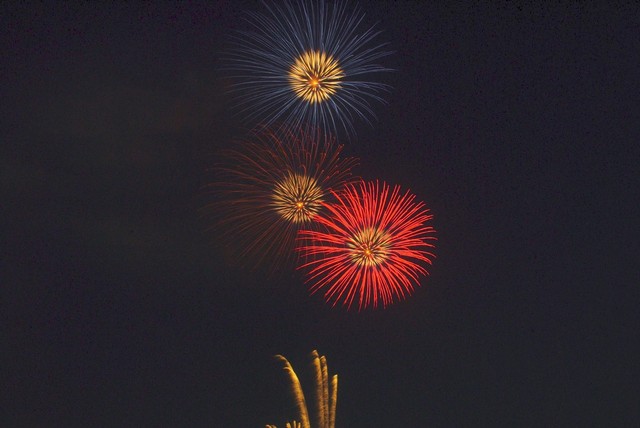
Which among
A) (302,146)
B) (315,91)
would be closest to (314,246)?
(302,146)

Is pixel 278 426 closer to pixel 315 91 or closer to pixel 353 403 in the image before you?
pixel 353 403

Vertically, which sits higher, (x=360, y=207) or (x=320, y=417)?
(x=360, y=207)

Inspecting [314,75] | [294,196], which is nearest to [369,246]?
[294,196]

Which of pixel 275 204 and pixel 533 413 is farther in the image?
pixel 533 413

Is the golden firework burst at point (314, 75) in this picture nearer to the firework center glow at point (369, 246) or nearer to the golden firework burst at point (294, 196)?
the golden firework burst at point (294, 196)

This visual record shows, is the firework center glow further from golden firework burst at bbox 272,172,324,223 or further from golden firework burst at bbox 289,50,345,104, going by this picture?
golden firework burst at bbox 289,50,345,104

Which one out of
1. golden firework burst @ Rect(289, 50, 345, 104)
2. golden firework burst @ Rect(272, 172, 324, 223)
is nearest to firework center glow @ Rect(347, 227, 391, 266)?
golden firework burst @ Rect(272, 172, 324, 223)

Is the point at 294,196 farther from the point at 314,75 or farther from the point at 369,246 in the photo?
the point at 314,75
